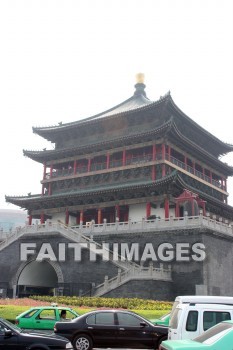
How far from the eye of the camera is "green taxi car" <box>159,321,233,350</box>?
19.5ft

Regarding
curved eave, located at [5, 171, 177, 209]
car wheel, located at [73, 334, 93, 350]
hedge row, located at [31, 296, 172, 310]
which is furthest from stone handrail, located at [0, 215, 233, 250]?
car wheel, located at [73, 334, 93, 350]

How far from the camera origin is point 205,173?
148ft

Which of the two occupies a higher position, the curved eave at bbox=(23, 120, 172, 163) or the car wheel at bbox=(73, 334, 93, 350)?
the curved eave at bbox=(23, 120, 172, 163)

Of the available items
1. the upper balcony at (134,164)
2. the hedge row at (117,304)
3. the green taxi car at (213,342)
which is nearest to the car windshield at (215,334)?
the green taxi car at (213,342)

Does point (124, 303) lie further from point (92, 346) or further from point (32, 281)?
point (32, 281)

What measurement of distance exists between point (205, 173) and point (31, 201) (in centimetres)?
1841

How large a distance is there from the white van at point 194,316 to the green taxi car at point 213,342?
200 centimetres

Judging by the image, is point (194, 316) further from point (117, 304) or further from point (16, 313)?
point (117, 304)

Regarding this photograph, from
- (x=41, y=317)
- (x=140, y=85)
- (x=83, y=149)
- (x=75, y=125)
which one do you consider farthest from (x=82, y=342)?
(x=140, y=85)

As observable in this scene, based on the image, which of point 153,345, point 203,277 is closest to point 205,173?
point 203,277

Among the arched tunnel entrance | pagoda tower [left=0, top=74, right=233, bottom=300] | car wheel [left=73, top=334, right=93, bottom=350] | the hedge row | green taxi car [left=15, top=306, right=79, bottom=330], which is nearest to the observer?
car wheel [left=73, top=334, right=93, bottom=350]

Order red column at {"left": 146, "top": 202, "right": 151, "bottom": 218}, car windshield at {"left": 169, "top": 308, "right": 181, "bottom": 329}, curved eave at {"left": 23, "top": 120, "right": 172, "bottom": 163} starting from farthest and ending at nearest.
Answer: curved eave at {"left": 23, "top": 120, "right": 172, "bottom": 163}, red column at {"left": 146, "top": 202, "right": 151, "bottom": 218}, car windshield at {"left": 169, "top": 308, "right": 181, "bottom": 329}

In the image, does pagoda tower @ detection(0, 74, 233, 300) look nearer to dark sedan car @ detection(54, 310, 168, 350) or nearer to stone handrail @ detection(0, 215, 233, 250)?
stone handrail @ detection(0, 215, 233, 250)

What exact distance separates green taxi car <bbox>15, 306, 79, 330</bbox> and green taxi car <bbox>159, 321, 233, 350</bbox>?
8.07 meters
